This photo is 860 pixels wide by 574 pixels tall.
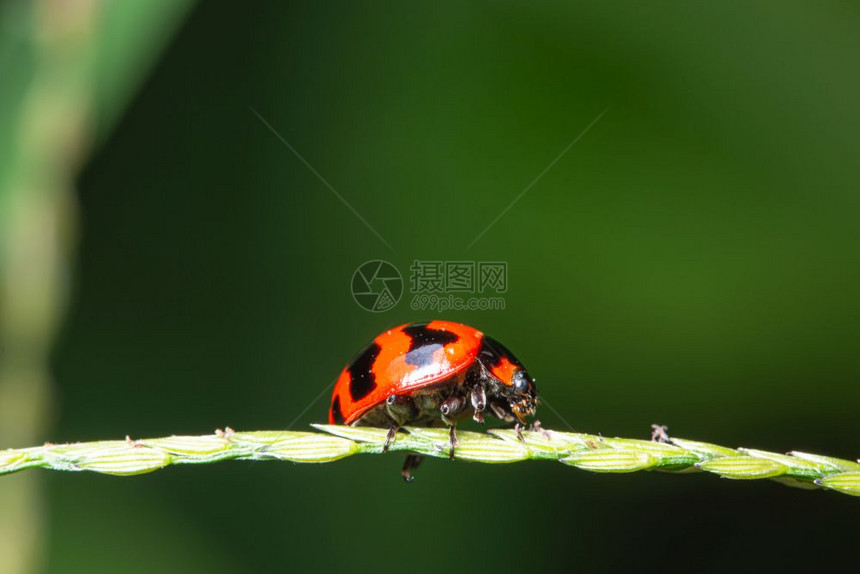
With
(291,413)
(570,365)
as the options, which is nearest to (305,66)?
(291,413)

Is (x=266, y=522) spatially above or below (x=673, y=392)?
below

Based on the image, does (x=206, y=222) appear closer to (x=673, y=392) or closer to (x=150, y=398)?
(x=150, y=398)

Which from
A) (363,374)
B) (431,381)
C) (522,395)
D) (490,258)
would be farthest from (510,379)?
(490,258)

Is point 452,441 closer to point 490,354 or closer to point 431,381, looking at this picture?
point 431,381

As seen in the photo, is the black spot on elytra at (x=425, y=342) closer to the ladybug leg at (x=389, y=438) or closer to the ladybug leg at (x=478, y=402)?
the ladybug leg at (x=478, y=402)

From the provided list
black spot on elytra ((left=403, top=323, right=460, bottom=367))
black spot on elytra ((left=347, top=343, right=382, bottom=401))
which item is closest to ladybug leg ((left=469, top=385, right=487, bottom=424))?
black spot on elytra ((left=403, top=323, right=460, bottom=367))

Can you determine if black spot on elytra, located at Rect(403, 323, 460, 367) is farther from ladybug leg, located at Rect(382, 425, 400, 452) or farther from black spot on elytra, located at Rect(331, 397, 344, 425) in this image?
ladybug leg, located at Rect(382, 425, 400, 452)

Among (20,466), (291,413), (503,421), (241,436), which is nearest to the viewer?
(20,466)
